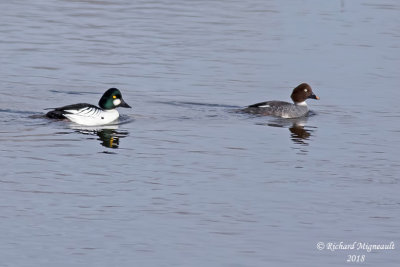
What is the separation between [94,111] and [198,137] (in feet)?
7.45

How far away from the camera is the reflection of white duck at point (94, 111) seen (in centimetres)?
1742

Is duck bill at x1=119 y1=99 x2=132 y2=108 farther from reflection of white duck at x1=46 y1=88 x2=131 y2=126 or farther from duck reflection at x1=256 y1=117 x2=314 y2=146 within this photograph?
duck reflection at x1=256 y1=117 x2=314 y2=146

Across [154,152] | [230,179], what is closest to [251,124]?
[154,152]

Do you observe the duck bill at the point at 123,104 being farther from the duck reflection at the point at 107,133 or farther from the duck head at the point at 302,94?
the duck head at the point at 302,94

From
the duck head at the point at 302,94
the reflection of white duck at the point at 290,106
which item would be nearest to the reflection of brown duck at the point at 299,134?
the reflection of white duck at the point at 290,106

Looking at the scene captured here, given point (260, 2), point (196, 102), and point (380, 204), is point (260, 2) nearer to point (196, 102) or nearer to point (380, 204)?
point (196, 102)

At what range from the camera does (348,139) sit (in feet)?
55.4

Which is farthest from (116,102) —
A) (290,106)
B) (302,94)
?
(302,94)

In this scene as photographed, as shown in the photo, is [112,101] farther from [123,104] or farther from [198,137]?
[198,137]

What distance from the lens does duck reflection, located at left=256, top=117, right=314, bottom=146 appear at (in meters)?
17.1

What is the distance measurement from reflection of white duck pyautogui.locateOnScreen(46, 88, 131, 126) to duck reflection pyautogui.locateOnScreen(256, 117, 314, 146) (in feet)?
8.79

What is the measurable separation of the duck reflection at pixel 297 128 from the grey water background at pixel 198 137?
4cm

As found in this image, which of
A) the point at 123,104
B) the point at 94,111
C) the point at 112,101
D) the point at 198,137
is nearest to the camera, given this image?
the point at 198,137

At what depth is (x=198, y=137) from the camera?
16.6 metres
